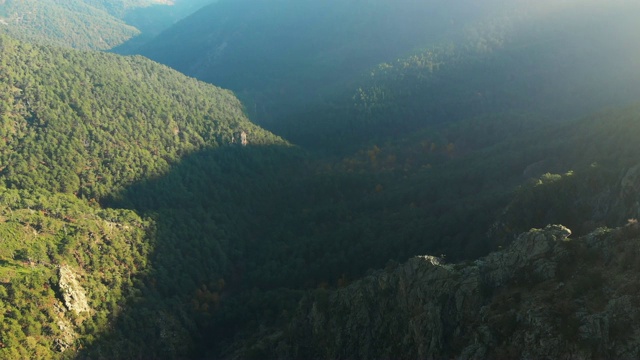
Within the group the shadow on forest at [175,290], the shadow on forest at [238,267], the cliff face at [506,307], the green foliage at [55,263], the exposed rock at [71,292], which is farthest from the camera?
the shadow on forest at [238,267]

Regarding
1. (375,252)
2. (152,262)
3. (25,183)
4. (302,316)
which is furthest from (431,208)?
(25,183)

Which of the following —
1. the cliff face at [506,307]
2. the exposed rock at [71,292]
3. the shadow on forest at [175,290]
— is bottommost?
the shadow on forest at [175,290]

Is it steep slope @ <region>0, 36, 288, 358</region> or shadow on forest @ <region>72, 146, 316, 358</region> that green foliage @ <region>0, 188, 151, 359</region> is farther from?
shadow on forest @ <region>72, 146, 316, 358</region>

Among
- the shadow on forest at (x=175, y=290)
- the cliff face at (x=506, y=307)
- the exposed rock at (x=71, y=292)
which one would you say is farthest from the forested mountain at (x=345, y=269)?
the shadow on forest at (x=175, y=290)

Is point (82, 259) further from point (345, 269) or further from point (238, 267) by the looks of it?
point (345, 269)

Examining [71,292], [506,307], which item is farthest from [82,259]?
[506,307]

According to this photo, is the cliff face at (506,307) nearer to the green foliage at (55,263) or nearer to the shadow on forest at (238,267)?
the shadow on forest at (238,267)

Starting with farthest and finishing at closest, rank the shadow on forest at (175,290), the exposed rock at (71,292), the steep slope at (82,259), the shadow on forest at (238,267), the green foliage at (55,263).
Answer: the shadow on forest at (238,267)
the shadow on forest at (175,290)
the exposed rock at (71,292)
the steep slope at (82,259)
the green foliage at (55,263)
